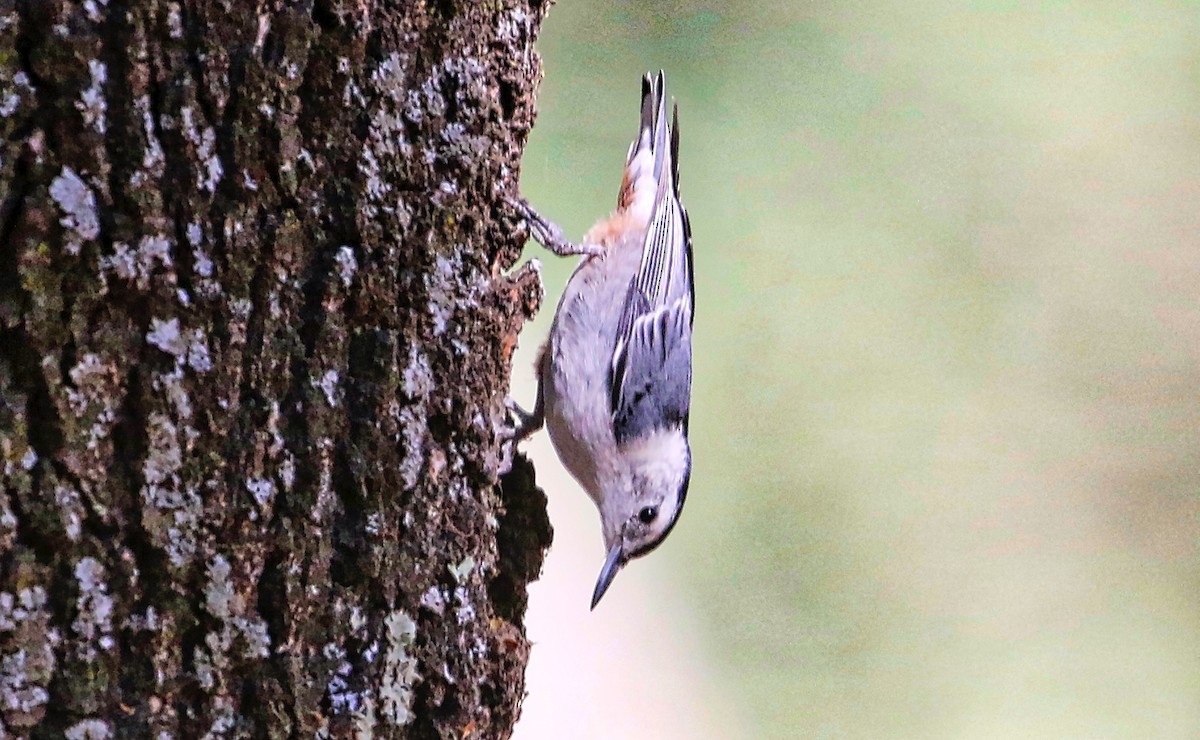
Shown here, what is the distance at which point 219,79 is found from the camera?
876mm

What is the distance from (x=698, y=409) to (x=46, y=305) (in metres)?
2.62

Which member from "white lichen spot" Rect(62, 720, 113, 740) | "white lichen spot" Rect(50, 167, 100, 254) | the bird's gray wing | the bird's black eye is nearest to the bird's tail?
the bird's gray wing

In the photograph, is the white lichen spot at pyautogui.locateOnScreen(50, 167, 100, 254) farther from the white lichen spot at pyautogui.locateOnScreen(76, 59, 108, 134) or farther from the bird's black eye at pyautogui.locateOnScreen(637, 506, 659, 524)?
the bird's black eye at pyautogui.locateOnScreen(637, 506, 659, 524)

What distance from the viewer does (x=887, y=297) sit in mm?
3311

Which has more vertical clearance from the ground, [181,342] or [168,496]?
[181,342]

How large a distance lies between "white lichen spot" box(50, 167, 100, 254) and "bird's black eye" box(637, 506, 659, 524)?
55.6 inches

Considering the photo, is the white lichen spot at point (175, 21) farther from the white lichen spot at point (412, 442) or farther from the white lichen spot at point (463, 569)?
the white lichen spot at point (463, 569)

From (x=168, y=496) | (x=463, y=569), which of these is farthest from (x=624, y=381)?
(x=168, y=496)

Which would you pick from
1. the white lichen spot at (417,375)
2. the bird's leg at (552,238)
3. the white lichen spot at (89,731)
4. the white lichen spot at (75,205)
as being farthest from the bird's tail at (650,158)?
the white lichen spot at (89,731)

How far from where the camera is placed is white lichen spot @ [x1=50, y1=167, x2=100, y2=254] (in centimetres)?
84

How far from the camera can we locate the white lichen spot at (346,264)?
0.96m

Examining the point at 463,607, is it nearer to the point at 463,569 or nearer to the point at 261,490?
the point at 463,569

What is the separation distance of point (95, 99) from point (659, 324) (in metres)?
1.46

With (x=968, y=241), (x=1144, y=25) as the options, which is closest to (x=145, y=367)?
(x=968, y=241)
